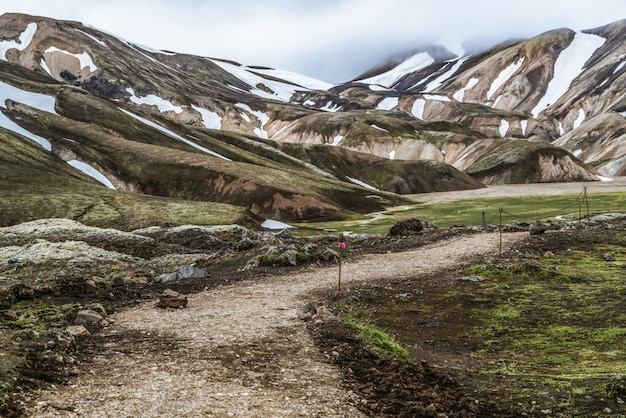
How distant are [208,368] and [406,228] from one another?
1426 inches

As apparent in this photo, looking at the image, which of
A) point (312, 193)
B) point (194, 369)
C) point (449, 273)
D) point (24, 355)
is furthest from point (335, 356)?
point (312, 193)

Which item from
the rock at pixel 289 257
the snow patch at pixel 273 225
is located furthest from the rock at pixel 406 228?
the snow patch at pixel 273 225

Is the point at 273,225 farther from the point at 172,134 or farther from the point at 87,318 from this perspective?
the point at 172,134

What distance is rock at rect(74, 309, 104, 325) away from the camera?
19.4 m

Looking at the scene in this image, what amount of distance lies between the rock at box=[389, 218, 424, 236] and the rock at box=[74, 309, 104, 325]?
32.5 meters

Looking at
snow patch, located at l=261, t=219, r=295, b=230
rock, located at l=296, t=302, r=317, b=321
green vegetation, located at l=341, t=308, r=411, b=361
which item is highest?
rock, located at l=296, t=302, r=317, b=321

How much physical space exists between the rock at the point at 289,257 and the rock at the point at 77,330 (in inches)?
648

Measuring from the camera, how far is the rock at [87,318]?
19.4 meters

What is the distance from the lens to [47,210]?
69.3 m

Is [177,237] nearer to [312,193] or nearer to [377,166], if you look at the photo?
[312,193]

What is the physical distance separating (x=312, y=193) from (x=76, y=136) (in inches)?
2545

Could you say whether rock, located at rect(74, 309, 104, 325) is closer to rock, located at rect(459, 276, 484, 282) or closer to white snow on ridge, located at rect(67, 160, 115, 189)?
rock, located at rect(459, 276, 484, 282)

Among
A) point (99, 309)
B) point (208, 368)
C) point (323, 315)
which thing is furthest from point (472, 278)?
point (99, 309)

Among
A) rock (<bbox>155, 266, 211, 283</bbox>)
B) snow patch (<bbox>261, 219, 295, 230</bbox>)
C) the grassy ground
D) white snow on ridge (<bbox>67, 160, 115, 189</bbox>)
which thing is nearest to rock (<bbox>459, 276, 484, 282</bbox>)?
the grassy ground
